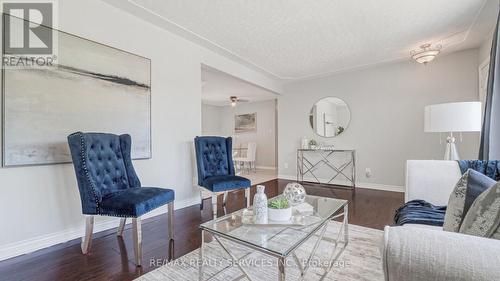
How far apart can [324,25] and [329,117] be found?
237cm

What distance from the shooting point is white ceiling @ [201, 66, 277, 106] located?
179 inches

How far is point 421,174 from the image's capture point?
5.74 ft

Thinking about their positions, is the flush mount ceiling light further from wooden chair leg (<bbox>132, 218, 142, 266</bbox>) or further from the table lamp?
wooden chair leg (<bbox>132, 218, 142, 266</bbox>)

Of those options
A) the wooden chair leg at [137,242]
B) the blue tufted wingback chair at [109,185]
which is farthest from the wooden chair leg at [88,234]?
the wooden chair leg at [137,242]

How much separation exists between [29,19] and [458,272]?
297 centimetres

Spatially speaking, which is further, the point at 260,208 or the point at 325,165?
the point at 325,165

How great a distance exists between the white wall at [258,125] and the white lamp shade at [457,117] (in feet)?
16.5

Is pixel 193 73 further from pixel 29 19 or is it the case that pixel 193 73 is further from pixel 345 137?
pixel 345 137

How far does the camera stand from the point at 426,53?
3.08 meters

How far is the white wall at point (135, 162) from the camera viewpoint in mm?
1775

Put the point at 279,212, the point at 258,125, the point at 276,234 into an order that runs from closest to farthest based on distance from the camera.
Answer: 1. the point at 276,234
2. the point at 279,212
3. the point at 258,125

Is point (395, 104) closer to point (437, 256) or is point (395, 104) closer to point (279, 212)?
point (279, 212)

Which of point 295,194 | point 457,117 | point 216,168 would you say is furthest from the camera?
point 216,168

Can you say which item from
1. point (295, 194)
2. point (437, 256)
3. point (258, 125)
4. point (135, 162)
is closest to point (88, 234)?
point (135, 162)
